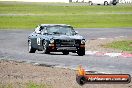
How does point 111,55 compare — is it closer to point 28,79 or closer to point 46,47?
point 46,47

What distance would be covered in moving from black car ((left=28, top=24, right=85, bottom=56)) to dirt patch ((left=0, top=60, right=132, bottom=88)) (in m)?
4.49

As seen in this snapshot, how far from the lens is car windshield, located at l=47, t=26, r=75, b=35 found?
25.6 metres

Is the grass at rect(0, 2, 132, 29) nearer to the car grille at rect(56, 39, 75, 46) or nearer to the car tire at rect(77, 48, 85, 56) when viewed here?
the car tire at rect(77, 48, 85, 56)

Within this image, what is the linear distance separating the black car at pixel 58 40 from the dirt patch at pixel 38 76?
14.7 feet

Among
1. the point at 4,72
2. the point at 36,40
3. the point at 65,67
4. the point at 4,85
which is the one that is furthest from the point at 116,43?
the point at 4,85

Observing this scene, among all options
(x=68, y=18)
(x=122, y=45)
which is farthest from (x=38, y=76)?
(x=68, y=18)

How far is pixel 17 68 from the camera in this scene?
61.8ft

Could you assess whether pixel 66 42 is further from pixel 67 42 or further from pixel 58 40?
pixel 58 40

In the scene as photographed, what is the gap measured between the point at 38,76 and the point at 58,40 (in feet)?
27.3

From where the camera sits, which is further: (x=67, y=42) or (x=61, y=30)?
(x=61, y=30)

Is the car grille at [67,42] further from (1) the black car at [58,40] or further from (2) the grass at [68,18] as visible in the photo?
(2) the grass at [68,18]

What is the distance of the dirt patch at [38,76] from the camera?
14.2 metres

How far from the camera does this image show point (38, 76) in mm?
16328

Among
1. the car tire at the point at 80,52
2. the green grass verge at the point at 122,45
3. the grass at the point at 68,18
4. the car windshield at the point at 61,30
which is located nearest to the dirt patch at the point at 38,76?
the car tire at the point at 80,52
